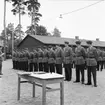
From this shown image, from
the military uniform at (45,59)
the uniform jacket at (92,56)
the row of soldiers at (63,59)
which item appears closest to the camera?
the uniform jacket at (92,56)

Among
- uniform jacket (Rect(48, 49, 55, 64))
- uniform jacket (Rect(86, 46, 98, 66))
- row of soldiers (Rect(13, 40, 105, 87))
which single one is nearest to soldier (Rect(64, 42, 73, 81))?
row of soldiers (Rect(13, 40, 105, 87))

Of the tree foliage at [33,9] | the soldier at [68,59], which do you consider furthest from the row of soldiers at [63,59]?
the tree foliage at [33,9]

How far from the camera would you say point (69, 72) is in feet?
31.2

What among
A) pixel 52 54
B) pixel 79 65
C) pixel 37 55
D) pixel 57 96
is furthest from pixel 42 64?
pixel 57 96

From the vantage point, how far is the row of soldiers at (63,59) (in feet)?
26.6

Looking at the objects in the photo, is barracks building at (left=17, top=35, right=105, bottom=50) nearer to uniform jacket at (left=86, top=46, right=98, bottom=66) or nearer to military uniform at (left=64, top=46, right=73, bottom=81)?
military uniform at (left=64, top=46, right=73, bottom=81)

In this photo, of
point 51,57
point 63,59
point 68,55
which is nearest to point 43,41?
point 51,57

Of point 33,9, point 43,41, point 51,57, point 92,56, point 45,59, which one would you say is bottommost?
point 45,59

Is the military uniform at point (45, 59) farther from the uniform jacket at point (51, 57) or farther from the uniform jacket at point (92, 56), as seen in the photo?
the uniform jacket at point (92, 56)

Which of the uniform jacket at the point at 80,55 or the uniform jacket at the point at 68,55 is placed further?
the uniform jacket at the point at 68,55

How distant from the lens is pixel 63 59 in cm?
1006

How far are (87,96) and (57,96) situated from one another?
3.34 ft

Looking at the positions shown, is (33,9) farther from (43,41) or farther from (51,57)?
(51,57)

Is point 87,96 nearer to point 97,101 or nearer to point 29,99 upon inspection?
point 97,101
